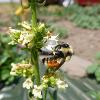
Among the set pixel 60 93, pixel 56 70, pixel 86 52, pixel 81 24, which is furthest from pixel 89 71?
pixel 81 24

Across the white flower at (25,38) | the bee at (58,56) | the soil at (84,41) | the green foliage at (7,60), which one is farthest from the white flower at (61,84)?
the soil at (84,41)

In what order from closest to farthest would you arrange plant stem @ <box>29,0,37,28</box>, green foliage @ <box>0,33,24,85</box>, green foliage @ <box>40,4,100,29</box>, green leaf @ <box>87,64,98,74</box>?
plant stem @ <box>29,0,37,28</box>, green foliage @ <box>0,33,24,85</box>, green leaf @ <box>87,64,98,74</box>, green foliage @ <box>40,4,100,29</box>

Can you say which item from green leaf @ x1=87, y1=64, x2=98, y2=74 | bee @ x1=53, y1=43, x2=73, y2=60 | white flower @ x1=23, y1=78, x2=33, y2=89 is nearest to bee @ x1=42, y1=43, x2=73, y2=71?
bee @ x1=53, y1=43, x2=73, y2=60

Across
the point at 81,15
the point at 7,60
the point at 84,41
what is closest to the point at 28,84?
the point at 7,60

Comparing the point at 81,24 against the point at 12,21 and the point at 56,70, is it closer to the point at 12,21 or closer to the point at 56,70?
the point at 12,21

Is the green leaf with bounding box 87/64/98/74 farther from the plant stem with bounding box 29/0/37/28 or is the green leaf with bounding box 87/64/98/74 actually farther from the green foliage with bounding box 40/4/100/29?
the green foliage with bounding box 40/4/100/29

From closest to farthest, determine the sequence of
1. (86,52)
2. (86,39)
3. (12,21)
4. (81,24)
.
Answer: (86,52) < (86,39) < (81,24) < (12,21)
